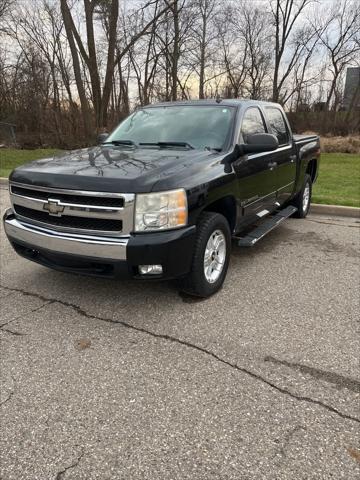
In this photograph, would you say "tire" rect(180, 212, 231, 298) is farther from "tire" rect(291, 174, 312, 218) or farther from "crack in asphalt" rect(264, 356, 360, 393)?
"tire" rect(291, 174, 312, 218)

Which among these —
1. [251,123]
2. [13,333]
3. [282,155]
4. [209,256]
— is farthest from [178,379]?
[282,155]

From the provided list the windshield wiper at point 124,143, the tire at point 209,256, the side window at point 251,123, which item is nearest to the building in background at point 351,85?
the side window at point 251,123

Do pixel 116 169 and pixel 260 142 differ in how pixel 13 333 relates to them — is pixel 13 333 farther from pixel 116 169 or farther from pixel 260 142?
pixel 260 142

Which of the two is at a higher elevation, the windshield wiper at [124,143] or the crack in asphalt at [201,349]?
the windshield wiper at [124,143]

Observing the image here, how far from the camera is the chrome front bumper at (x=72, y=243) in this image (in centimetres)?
320

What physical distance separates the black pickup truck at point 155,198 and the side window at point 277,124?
55 centimetres

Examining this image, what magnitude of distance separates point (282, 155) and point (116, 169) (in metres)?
2.96

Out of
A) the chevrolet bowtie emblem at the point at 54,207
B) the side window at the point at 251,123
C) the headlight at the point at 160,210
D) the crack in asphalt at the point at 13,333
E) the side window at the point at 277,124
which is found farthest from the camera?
the side window at the point at 277,124

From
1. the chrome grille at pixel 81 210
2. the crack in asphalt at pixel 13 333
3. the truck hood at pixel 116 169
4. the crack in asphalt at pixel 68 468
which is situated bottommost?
the crack in asphalt at pixel 13 333

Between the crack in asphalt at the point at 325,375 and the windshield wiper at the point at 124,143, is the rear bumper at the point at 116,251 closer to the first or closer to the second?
the crack in asphalt at the point at 325,375

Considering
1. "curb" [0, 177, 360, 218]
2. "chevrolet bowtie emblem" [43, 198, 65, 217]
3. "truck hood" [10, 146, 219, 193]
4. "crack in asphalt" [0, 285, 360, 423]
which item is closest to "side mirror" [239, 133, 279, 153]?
"truck hood" [10, 146, 219, 193]

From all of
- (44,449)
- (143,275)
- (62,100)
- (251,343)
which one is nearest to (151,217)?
(143,275)

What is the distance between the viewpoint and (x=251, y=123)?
4832 millimetres

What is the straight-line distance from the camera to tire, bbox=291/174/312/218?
6871mm
